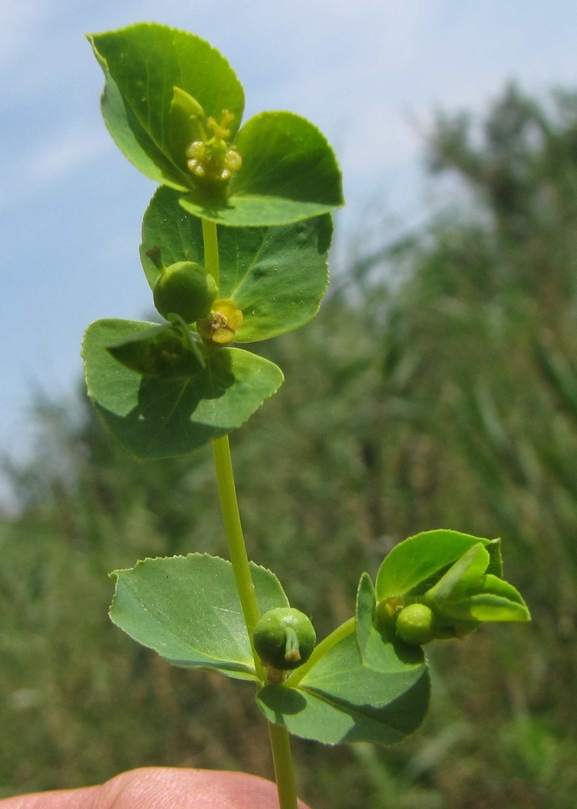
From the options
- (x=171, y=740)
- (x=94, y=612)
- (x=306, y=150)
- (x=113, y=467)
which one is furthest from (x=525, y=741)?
(x=306, y=150)

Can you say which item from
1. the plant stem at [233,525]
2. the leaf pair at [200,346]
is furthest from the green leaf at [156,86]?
the plant stem at [233,525]

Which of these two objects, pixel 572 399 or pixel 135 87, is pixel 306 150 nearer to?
pixel 135 87

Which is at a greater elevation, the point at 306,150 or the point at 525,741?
the point at 306,150

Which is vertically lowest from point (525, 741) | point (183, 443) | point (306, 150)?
point (525, 741)

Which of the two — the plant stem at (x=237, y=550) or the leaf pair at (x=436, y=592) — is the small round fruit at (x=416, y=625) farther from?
the plant stem at (x=237, y=550)

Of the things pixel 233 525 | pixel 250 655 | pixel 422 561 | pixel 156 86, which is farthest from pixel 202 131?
pixel 250 655

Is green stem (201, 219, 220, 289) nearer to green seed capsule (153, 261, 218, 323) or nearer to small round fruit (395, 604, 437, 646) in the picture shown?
green seed capsule (153, 261, 218, 323)
